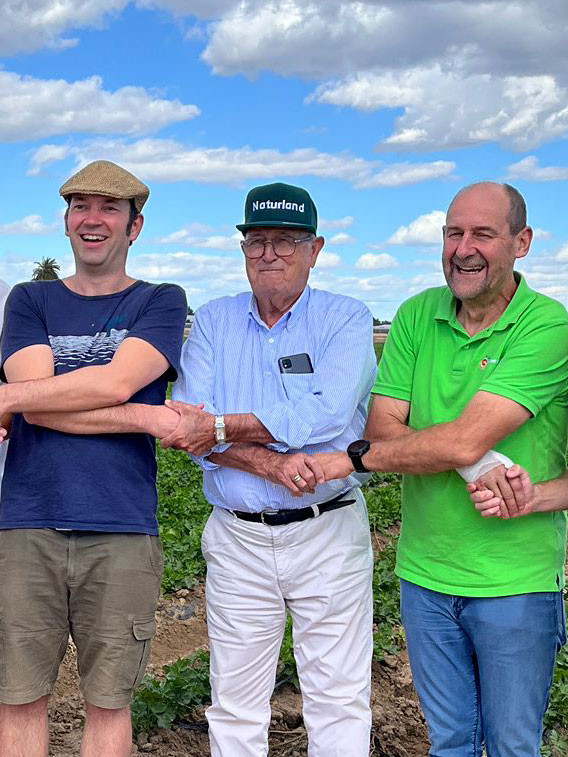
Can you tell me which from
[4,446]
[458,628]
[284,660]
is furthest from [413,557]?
[284,660]

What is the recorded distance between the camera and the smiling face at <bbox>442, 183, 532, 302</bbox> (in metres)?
3.56

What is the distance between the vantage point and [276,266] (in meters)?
4.04

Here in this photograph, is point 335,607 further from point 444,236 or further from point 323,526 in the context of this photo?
point 444,236

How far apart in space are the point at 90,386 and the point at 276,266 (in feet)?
3.03

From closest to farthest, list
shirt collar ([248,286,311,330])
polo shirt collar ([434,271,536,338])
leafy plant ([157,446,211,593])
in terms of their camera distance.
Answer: polo shirt collar ([434,271,536,338]) → shirt collar ([248,286,311,330]) → leafy plant ([157,446,211,593])

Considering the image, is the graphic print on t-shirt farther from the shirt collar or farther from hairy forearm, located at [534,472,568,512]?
hairy forearm, located at [534,472,568,512]

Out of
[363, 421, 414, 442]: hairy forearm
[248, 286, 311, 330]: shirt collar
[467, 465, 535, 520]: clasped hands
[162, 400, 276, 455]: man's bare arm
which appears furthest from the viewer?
[248, 286, 311, 330]: shirt collar

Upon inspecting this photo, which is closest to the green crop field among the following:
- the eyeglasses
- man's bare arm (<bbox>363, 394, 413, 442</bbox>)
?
man's bare arm (<bbox>363, 394, 413, 442</bbox>)

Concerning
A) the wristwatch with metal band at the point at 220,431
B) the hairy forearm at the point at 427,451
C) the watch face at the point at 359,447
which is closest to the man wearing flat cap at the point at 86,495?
the wristwatch with metal band at the point at 220,431

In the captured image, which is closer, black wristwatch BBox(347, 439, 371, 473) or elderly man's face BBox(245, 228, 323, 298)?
black wristwatch BBox(347, 439, 371, 473)

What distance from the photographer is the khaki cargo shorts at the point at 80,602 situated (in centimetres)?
383

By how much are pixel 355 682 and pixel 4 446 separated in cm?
183

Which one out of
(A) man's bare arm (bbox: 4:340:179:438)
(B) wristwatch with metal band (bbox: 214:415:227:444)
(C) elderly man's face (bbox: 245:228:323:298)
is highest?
(C) elderly man's face (bbox: 245:228:323:298)

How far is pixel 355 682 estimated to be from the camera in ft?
13.3
